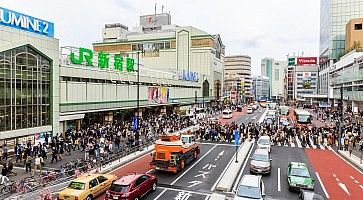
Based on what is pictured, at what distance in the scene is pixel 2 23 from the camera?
27766 millimetres

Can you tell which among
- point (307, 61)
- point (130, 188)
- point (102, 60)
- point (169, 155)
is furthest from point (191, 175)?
point (307, 61)

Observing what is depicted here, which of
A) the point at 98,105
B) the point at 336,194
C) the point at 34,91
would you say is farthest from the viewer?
the point at 98,105

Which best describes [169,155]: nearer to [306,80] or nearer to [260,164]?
[260,164]

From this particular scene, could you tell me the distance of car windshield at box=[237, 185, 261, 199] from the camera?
16.3m

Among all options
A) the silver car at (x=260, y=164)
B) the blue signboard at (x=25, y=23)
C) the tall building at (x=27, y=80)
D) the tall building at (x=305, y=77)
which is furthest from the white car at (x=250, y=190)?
the tall building at (x=305, y=77)

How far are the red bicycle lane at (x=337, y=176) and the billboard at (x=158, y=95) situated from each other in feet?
113

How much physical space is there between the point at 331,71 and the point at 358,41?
14.8 meters

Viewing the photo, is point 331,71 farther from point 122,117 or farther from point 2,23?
point 2,23

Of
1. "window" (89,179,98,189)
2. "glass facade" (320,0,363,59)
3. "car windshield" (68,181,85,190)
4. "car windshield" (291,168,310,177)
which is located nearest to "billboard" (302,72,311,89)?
"glass facade" (320,0,363,59)

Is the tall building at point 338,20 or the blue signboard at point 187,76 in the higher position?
the tall building at point 338,20

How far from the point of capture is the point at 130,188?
1706 centimetres

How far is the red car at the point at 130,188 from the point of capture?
16.7 meters

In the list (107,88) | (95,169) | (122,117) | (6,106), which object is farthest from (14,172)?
(122,117)

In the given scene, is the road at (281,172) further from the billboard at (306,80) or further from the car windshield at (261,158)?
the billboard at (306,80)
